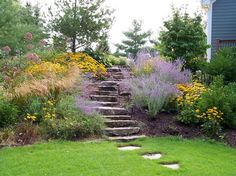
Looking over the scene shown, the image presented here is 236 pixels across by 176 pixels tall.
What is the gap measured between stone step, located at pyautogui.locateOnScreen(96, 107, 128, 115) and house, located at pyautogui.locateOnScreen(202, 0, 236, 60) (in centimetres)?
620

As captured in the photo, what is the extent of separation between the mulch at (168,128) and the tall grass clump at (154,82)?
0.68ft

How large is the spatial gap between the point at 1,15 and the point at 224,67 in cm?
1294

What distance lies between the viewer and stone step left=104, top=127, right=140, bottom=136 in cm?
812

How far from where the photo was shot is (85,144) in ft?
23.6

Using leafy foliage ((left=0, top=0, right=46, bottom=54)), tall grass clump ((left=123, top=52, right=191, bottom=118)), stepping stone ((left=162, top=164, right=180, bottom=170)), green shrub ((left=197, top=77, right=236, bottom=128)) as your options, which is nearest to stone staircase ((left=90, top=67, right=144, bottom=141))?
tall grass clump ((left=123, top=52, right=191, bottom=118))

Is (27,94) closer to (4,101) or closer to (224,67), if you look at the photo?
(4,101)

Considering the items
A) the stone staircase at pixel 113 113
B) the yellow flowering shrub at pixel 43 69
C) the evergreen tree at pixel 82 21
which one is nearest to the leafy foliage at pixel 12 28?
the evergreen tree at pixel 82 21

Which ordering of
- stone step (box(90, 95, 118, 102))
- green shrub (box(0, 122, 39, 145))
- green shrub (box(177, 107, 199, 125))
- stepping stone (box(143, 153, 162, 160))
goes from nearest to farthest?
1. stepping stone (box(143, 153, 162, 160))
2. green shrub (box(0, 122, 39, 145))
3. green shrub (box(177, 107, 199, 125))
4. stone step (box(90, 95, 118, 102))

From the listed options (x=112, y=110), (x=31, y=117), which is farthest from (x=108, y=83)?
(x=31, y=117)

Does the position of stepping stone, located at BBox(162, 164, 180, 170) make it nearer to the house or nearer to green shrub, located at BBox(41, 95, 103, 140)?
green shrub, located at BBox(41, 95, 103, 140)

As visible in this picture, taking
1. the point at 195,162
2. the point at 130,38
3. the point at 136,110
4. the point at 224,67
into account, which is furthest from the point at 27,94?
the point at 130,38

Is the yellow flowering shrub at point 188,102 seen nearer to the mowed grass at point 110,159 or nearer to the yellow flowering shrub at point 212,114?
the yellow flowering shrub at point 212,114

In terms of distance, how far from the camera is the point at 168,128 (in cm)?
852

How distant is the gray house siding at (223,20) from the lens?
1419 cm
